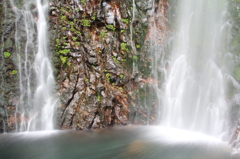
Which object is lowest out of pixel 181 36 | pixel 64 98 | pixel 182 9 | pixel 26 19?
pixel 64 98

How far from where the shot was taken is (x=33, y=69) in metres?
10.6

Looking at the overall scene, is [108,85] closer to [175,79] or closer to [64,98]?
[64,98]

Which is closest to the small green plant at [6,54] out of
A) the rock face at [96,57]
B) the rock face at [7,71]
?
the rock face at [7,71]

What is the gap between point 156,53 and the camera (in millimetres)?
12203

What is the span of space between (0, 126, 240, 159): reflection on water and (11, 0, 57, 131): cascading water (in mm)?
885

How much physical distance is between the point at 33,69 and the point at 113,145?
5964 millimetres

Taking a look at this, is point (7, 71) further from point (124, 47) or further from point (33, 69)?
point (124, 47)

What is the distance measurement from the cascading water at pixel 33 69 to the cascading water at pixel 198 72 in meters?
6.67

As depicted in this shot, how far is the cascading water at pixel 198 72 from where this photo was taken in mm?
10133

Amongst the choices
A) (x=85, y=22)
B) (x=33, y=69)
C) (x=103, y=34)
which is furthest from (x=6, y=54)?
(x=103, y=34)

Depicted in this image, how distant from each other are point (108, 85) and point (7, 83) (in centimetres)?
531

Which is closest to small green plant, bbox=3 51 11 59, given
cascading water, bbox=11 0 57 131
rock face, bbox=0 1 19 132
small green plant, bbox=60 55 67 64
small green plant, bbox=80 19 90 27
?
rock face, bbox=0 1 19 132

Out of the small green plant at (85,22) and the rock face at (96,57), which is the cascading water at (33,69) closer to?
the rock face at (96,57)

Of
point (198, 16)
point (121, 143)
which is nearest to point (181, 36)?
point (198, 16)
